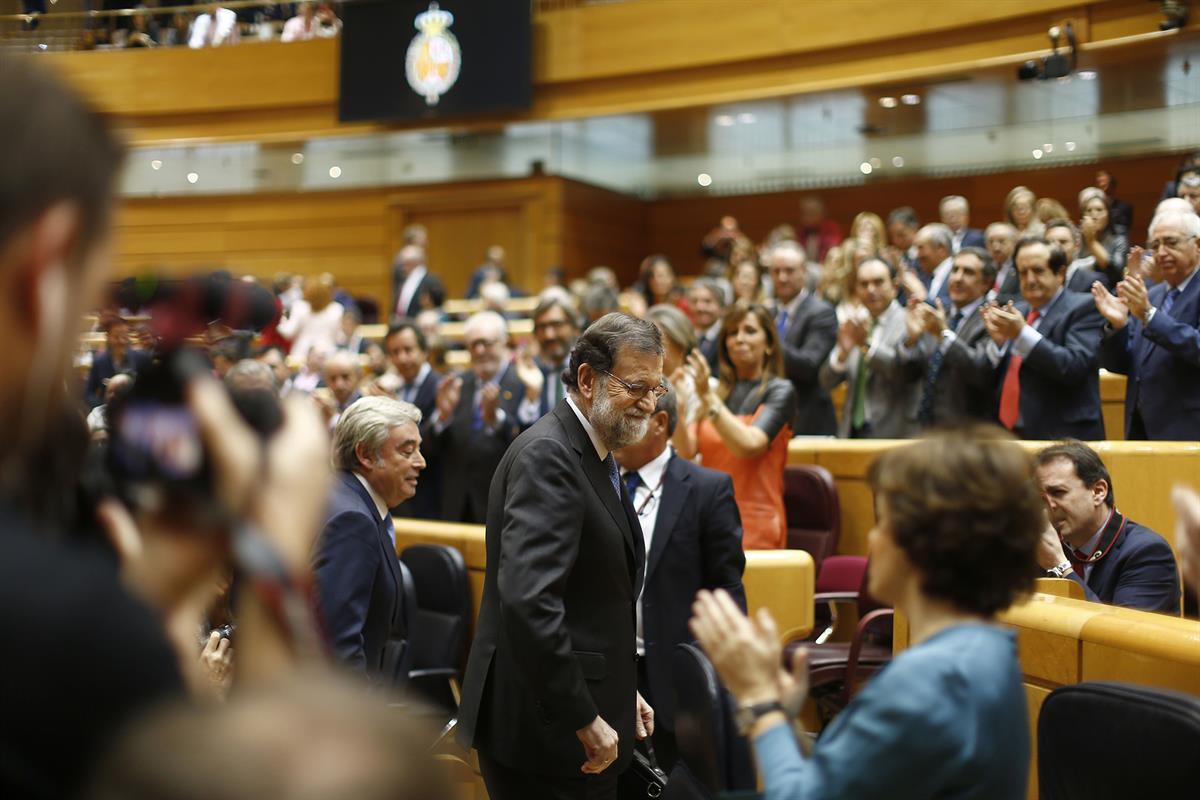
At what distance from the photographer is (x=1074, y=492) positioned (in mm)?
3455

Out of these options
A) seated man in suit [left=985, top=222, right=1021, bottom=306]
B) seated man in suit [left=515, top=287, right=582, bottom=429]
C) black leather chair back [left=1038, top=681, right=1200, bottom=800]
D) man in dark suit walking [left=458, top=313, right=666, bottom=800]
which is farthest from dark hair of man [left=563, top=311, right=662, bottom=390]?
seated man in suit [left=985, top=222, right=1021, bottom=306]

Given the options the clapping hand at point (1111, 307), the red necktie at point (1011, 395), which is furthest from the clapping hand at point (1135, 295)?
the red necktie at point (1011, 395)

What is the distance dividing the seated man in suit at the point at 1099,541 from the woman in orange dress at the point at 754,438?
4.04ft

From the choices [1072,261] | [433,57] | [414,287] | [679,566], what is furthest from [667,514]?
[433,57]

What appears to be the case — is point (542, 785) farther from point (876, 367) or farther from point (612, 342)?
point (876, 367)

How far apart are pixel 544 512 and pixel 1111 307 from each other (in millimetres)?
3229

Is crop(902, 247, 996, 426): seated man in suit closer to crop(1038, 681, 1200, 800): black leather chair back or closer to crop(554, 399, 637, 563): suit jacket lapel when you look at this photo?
crop(554, 399, 637, 563): suit jacket lapel

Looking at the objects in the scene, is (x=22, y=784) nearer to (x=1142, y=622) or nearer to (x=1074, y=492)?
(x=1142, y=622)

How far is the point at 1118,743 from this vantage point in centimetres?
191

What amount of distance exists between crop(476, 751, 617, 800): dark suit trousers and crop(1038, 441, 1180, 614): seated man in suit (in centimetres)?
137

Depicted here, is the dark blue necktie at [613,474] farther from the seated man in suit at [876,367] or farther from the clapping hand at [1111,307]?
the seated man in suit at [876,367]

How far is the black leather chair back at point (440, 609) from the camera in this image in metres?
4.30

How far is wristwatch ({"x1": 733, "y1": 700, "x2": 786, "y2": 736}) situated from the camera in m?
1.55

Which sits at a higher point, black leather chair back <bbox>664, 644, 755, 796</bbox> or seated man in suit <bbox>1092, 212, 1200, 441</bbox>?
seated man in suit <bbox>1092, 212, 1200, 441</bbox>
